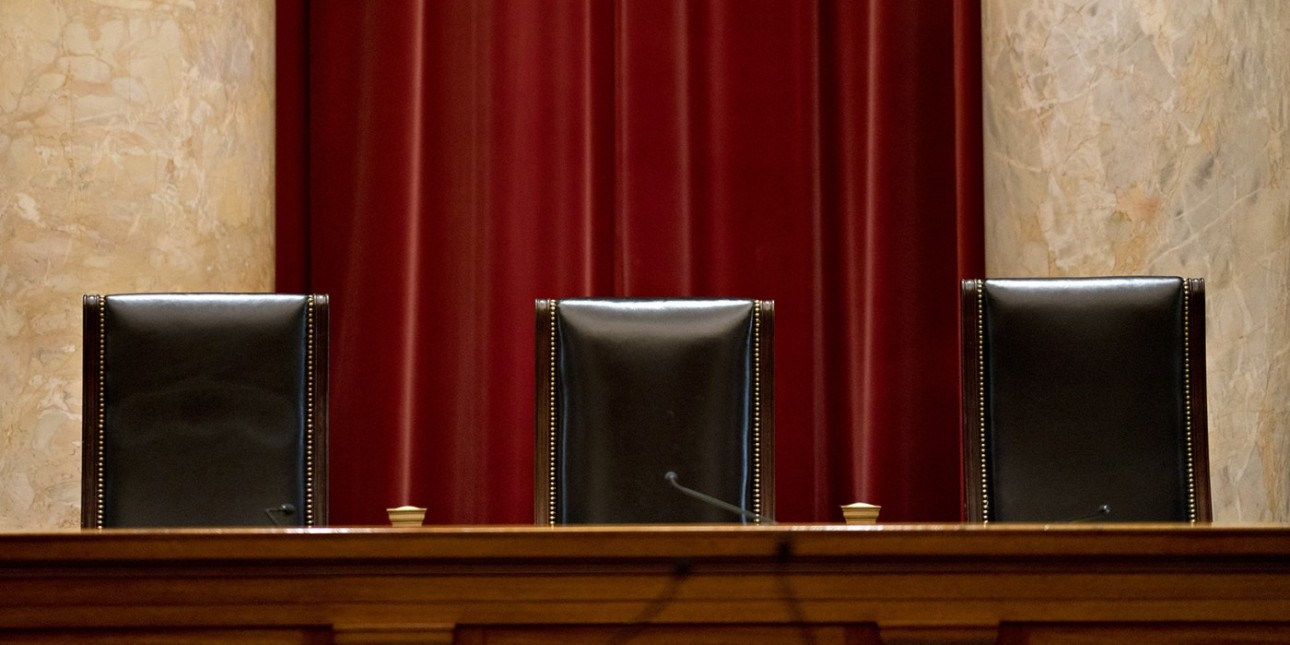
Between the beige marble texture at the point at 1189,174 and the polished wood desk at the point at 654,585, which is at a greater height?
the beige marble texture at the point at 1189,174

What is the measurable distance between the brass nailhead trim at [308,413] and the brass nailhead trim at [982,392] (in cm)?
108

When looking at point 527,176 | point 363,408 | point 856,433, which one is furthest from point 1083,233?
point 363,408

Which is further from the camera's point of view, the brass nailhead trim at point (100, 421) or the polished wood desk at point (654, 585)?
the brass nailhead trim at point (100, 421)

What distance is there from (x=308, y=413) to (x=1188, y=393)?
56.0 inches

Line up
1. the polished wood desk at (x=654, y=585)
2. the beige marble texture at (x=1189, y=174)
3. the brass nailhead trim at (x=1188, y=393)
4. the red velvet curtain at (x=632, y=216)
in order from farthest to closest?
the red velvet curtain at (x=632, y=216)
the beige marble texture at (x=1189, y=174)
the brass nailhead trim at (x=1188, y=393)
the polished wood desk at (x=654, y=585)

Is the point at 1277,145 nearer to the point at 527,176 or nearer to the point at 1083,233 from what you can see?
the point at 1083,233

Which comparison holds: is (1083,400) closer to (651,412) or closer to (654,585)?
(651,412)

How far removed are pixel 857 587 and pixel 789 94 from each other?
2725mm

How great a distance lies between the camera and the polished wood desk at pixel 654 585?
151 centimetres

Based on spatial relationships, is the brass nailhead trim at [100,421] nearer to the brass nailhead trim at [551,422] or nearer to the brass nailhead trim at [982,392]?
the brass nailhead trim at [551,422]

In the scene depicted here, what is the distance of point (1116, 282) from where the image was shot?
245cm

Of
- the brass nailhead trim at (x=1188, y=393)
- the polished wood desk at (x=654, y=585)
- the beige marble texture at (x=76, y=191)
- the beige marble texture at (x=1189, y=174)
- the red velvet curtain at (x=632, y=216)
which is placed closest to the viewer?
the polished wood desk at (x=654, y=585)

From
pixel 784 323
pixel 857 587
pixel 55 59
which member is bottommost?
pixel 857 587

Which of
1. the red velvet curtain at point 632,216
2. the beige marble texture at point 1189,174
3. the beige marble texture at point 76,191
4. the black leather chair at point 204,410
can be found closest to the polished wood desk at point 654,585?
the black leather chair at point 204,410
